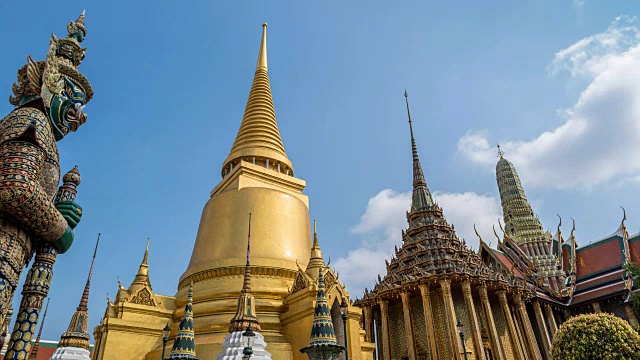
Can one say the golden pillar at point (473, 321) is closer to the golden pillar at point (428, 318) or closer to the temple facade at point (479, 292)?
the temple facade at point (479, 292)

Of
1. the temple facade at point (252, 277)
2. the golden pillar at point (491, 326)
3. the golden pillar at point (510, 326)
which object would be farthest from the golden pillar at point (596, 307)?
the temple facade at point (252, 277)

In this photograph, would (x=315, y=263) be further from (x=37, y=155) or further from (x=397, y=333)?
(x=37, y=155)

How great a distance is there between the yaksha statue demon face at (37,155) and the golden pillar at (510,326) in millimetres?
22147

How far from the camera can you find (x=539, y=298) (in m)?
24.9

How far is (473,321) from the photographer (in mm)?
20000

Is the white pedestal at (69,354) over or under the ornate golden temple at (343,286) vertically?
under

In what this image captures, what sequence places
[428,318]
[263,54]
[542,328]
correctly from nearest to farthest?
[428,318]
[542,328]
[263,54]

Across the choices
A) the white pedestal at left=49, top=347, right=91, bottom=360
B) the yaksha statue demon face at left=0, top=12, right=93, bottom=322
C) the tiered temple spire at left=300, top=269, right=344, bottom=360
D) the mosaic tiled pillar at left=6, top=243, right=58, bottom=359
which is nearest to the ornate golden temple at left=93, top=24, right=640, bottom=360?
the white pedestal at left=49, top=347, right=91, bottom=360

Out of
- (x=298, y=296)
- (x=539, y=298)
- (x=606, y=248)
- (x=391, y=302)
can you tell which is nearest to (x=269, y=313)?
(x=298, y=296)

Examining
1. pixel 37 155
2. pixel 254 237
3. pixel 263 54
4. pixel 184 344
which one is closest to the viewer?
pixel 37 155

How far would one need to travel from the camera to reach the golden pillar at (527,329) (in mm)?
21875

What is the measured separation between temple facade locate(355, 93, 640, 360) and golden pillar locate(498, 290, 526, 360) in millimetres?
49

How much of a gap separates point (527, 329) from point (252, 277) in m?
15.7

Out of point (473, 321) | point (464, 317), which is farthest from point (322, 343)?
point (464, 317)
